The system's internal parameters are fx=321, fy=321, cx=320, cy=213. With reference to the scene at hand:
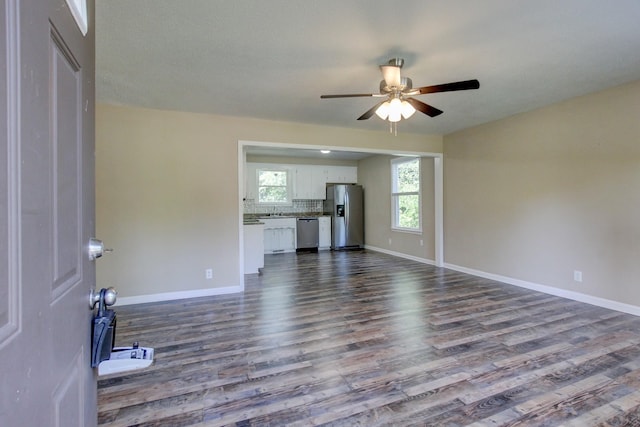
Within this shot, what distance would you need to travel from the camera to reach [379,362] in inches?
94.6

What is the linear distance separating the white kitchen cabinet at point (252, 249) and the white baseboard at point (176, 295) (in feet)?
3.62

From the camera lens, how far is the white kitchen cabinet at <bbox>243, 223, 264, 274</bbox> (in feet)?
17.8

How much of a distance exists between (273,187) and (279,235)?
120cm

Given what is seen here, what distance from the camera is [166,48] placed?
2.50 metres

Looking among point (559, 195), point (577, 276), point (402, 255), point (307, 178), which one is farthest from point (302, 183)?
point (577, 276)

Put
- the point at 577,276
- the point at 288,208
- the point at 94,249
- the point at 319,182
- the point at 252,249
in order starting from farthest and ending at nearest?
the point at 288,208, the point at 319,182, the point at 252,249, the point at 577,276, the point at 94,249

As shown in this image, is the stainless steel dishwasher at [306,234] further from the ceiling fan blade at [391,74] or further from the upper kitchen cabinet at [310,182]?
the ceiling fan blade at [391,74]

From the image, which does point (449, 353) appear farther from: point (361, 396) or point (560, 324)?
point (560, 324)

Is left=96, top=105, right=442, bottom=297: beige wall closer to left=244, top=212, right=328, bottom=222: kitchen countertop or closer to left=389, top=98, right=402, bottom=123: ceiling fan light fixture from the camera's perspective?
left=389, top=98, right=402, bottom=123: ceiling fan light fixture

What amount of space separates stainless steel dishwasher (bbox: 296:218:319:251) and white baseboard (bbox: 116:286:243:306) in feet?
11.6

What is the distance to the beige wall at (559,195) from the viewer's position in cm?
338

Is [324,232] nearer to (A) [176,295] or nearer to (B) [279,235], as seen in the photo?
(B) [279,235]

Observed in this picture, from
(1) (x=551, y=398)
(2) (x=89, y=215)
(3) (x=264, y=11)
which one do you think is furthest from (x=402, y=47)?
(1) (x=551, y=398)

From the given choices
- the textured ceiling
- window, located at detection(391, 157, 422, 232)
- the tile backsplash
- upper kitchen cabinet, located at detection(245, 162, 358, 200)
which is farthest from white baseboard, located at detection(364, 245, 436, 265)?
the textured ceiling
